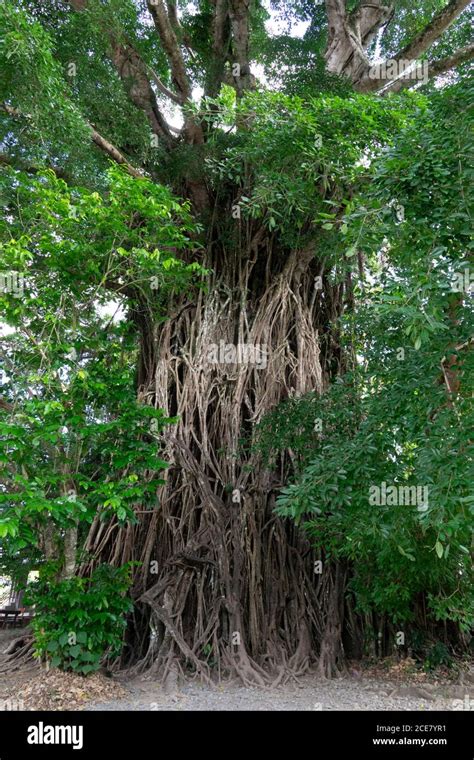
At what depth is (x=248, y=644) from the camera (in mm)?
3893

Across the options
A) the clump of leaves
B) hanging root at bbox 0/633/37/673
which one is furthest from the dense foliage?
hanging root at bbox 0/633/37/673

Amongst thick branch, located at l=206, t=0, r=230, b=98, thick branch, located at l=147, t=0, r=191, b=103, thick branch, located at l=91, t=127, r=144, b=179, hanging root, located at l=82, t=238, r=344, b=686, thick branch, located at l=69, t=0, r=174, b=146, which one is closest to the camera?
hanging root, located at l=82, t=238, r=344, b=686

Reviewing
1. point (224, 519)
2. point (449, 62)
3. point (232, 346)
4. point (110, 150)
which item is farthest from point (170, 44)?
point (224, 519)

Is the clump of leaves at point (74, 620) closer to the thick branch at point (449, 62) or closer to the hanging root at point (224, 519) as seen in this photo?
the hanging root at point (224, 519)

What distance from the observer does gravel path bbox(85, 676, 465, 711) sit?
126 inches

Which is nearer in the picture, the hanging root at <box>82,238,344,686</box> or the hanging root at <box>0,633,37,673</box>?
the hanging root at <box>82,238,344,686</box>

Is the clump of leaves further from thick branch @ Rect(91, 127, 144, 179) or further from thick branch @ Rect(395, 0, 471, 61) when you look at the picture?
thick branch @ Rect(395, 0, 471, 61)

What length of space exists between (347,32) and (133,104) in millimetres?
2078

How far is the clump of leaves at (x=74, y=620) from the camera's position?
3289 millimetres

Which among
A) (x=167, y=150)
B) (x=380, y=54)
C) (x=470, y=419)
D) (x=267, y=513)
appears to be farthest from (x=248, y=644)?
(x=380, y=54)

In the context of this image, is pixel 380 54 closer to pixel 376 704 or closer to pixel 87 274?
pixel 87 274

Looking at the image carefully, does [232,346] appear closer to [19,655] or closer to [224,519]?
[224,519]

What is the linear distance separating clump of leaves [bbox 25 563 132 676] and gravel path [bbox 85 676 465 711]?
291 mm

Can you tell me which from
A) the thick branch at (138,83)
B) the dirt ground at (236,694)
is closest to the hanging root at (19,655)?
the dirt ground at (236,694)
